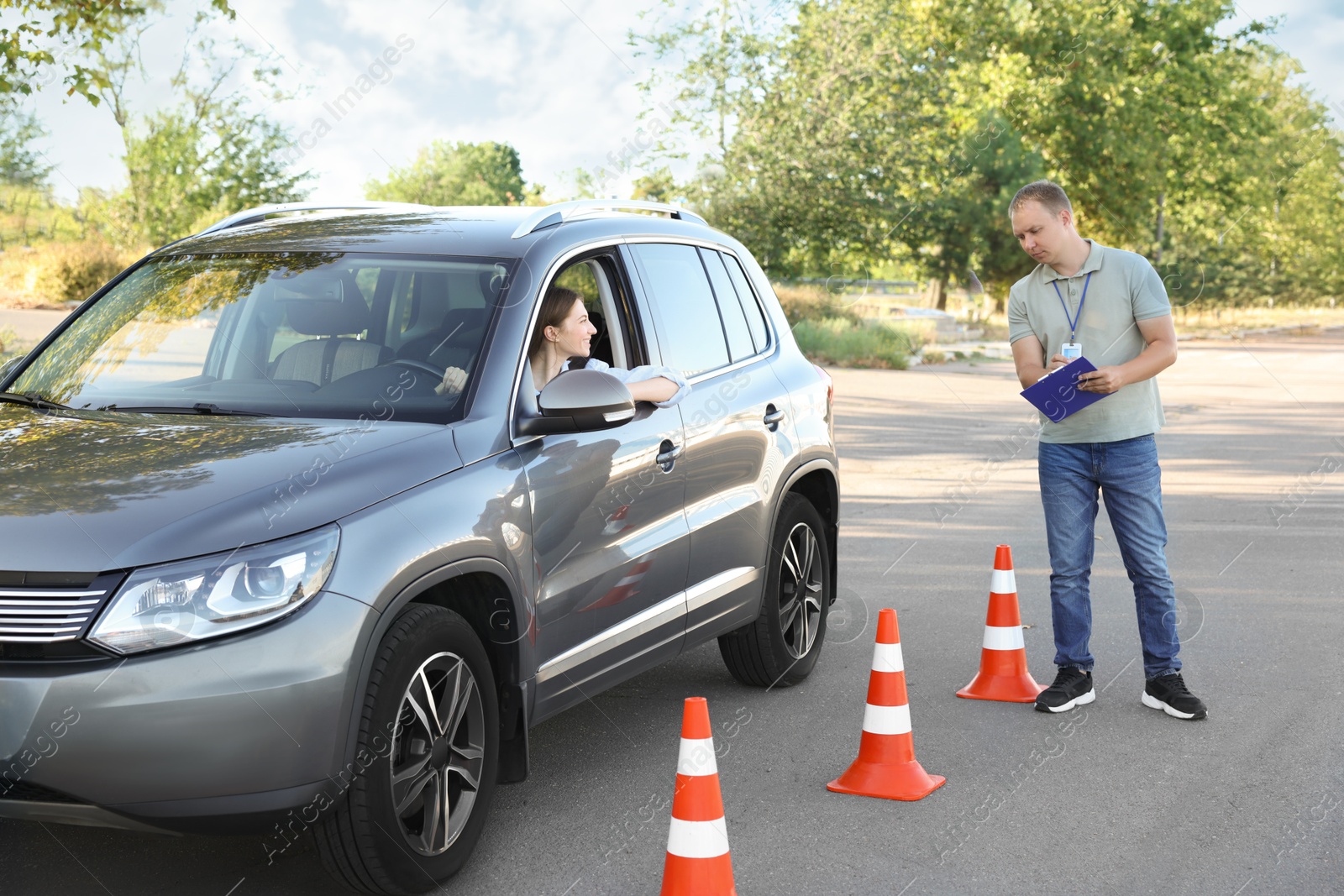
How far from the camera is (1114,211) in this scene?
5219cm

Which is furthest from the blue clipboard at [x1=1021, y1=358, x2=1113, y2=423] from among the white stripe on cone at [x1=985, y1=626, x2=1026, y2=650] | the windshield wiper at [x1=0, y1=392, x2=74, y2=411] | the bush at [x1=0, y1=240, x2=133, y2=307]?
the bush at [x1=0, y1=240, x2=133, y2=307]

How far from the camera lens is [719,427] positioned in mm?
5359

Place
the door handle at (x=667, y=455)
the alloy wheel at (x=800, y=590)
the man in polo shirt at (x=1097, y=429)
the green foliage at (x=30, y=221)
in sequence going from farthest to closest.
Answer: the green foliage at (x=30, y=221) < the alloy wheel at (x=800, y=590) < the man in polo shirt at (x=1097, y=429) < the door handle at (x=667, y=455)

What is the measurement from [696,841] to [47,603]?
5.63 feet

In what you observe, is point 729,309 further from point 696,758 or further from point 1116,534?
point 696,758

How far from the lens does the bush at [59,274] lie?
92.6 ft

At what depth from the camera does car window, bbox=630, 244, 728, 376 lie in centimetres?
537

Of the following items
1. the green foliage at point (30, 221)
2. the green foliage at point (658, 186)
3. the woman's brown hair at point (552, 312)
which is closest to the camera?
the woman's brown hair at point (552, 312)

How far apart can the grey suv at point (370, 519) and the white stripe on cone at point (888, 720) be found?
2.48 ft

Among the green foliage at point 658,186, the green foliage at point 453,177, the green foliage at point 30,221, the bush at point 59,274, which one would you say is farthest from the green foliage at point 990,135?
the green foliage at point 453,177

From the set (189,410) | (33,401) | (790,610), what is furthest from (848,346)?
(189,410)

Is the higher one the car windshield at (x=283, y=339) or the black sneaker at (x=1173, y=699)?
the car windshield at (x=283, y=339)

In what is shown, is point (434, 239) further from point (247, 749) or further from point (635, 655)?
point (247, 749)

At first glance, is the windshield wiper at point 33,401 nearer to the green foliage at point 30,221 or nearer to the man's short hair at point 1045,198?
the man's short hair at point 1045,198
